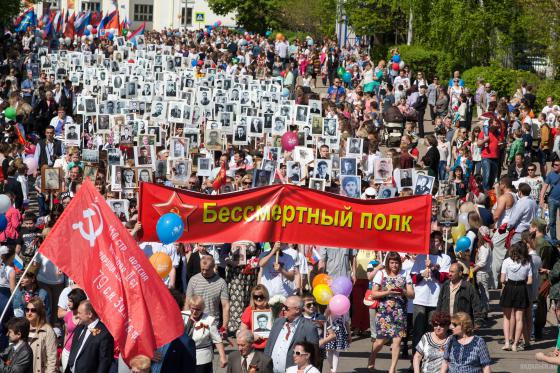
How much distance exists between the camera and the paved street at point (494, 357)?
51.0 feet

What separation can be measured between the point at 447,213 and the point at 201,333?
6062 millimetres

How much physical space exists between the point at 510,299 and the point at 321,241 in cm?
269

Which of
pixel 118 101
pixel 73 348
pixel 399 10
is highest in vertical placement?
pixel 399 10

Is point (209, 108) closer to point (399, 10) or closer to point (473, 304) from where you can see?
point (473, 304)

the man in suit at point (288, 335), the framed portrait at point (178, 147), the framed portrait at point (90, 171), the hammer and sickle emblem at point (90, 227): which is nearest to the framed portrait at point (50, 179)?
the framed portrait at point (90, 171)

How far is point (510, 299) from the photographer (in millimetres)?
16328

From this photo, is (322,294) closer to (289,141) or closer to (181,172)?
(181,172)

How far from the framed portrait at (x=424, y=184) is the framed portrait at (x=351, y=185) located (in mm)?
835

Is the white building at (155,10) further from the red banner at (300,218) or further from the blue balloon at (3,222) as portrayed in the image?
the red banner at (300,218)

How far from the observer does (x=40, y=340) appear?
1268 cm

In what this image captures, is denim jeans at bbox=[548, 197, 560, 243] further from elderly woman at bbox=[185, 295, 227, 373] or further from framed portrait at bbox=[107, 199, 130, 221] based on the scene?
elderly woman at bbox=[185, 295, 227, 373]

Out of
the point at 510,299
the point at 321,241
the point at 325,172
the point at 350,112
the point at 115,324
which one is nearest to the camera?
the point at 115,324

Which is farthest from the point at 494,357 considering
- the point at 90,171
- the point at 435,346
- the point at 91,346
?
the point at 90,171

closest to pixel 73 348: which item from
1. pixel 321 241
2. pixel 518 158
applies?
pixel 321 241
